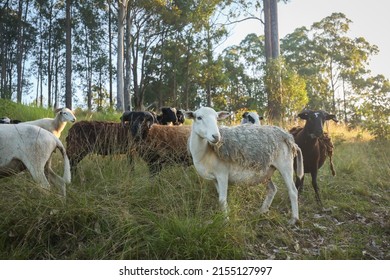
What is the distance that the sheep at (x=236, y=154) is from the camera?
167 inches

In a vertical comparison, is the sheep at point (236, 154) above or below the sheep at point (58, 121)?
below

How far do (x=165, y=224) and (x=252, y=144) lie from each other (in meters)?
1.54

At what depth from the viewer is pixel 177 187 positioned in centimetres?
487

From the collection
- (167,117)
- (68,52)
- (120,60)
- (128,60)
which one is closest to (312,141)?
(167,117)

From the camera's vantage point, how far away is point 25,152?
4297mm

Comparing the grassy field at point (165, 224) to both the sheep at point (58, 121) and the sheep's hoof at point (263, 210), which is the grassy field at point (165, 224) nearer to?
the sheep's hoof at point (263, 210)

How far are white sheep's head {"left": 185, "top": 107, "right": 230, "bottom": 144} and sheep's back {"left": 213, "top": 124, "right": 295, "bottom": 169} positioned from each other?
29cm

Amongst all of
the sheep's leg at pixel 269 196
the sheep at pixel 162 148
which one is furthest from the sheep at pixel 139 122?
the sheep's leg at pixel 269 196

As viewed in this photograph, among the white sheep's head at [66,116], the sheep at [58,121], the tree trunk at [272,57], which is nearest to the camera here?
the sheep at [58,121]

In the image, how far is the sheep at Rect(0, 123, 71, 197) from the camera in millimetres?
4277

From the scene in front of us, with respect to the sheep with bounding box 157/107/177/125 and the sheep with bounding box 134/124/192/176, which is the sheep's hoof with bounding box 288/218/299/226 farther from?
the sheep with bounding box 157/107/177/125

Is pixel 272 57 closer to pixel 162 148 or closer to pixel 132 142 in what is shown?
pixel 162 148

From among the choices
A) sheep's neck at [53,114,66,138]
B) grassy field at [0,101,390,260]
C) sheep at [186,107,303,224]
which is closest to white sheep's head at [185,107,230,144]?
sheep at [186,107,303,224]
